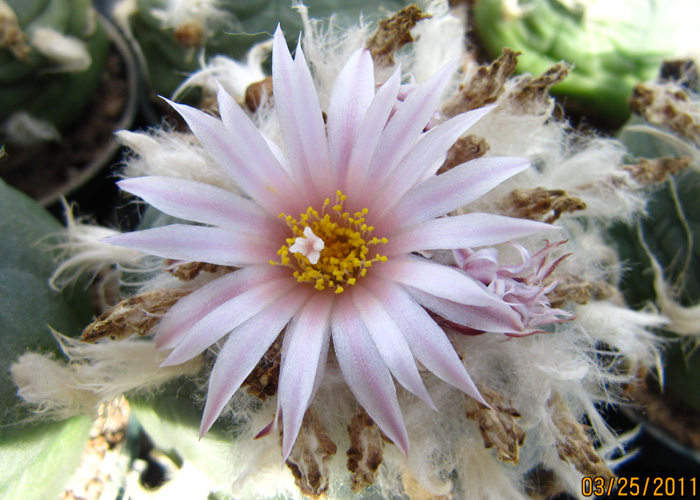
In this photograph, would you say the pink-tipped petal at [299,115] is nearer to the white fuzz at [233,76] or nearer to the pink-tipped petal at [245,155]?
the pink-tipped petal at [245,155]

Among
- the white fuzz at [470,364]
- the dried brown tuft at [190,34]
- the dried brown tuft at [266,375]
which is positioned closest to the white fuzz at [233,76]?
the white fuzz at [470,364]

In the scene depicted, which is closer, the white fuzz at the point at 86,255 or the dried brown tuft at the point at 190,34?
the white fuzz at the point at 86,255

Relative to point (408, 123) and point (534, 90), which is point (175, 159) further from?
point (534, 90)

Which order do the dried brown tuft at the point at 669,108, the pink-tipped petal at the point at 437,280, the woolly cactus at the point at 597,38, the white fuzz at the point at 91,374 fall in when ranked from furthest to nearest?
Answer: the woolly cactus at the point at 597,38
the dried brown tuft at the point at 669,108
the white fuzz at the point at 91,374
the pink-tipped petal at the point at 437,280
